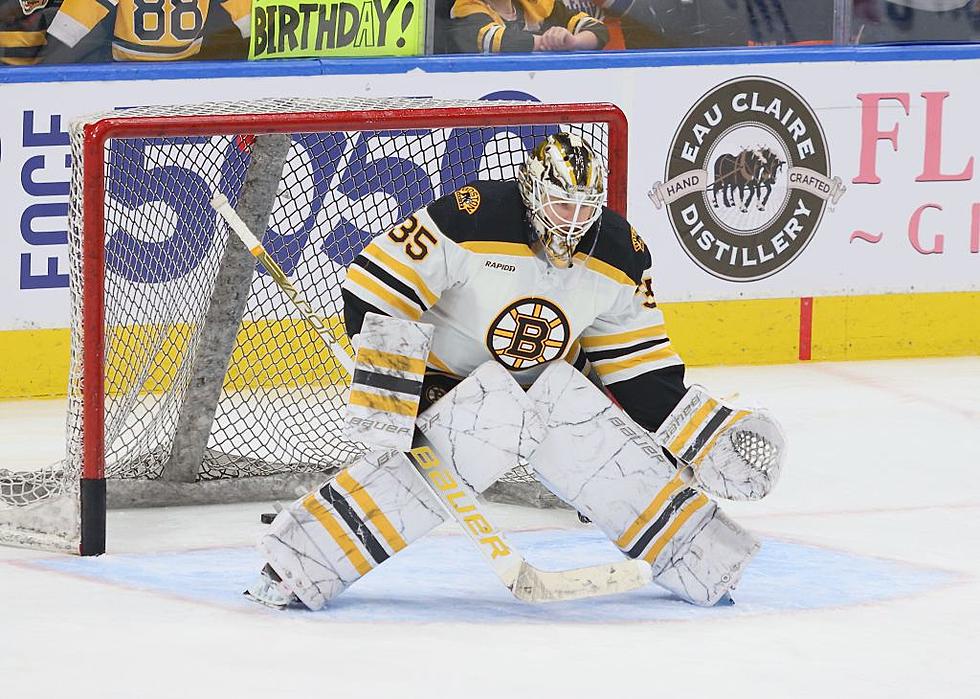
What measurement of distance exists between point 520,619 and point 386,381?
0.51 meters

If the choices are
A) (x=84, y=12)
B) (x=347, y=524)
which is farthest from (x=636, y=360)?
(x=84, y=12)

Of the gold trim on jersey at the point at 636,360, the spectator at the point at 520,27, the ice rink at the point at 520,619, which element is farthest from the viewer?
the spectator at the point at 520,27

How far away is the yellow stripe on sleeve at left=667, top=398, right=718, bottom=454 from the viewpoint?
12.2 feet

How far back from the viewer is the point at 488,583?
395cm

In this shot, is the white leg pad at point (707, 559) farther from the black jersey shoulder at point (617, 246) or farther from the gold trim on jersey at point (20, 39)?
the gold trim on jersey at point (20, 39)

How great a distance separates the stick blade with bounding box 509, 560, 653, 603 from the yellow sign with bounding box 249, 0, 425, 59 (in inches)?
101

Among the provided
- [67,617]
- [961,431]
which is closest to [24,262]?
[67,617]

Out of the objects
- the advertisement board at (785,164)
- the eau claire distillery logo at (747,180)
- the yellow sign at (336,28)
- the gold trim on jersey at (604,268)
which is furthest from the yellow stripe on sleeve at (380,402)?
the eau claire distillery logo at (747,180)

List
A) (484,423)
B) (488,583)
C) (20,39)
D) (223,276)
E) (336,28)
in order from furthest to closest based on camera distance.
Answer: (336,28), (20,39), (223,276), (488,583), (484,423)

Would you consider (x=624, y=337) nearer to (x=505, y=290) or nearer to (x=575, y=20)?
(x=505, y=290)

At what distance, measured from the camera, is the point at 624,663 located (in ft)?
11.1

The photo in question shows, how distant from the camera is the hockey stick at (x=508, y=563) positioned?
12.0ft

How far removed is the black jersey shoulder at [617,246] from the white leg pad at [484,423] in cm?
29

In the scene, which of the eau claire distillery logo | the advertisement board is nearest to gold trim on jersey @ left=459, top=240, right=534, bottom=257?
the advertisement board
